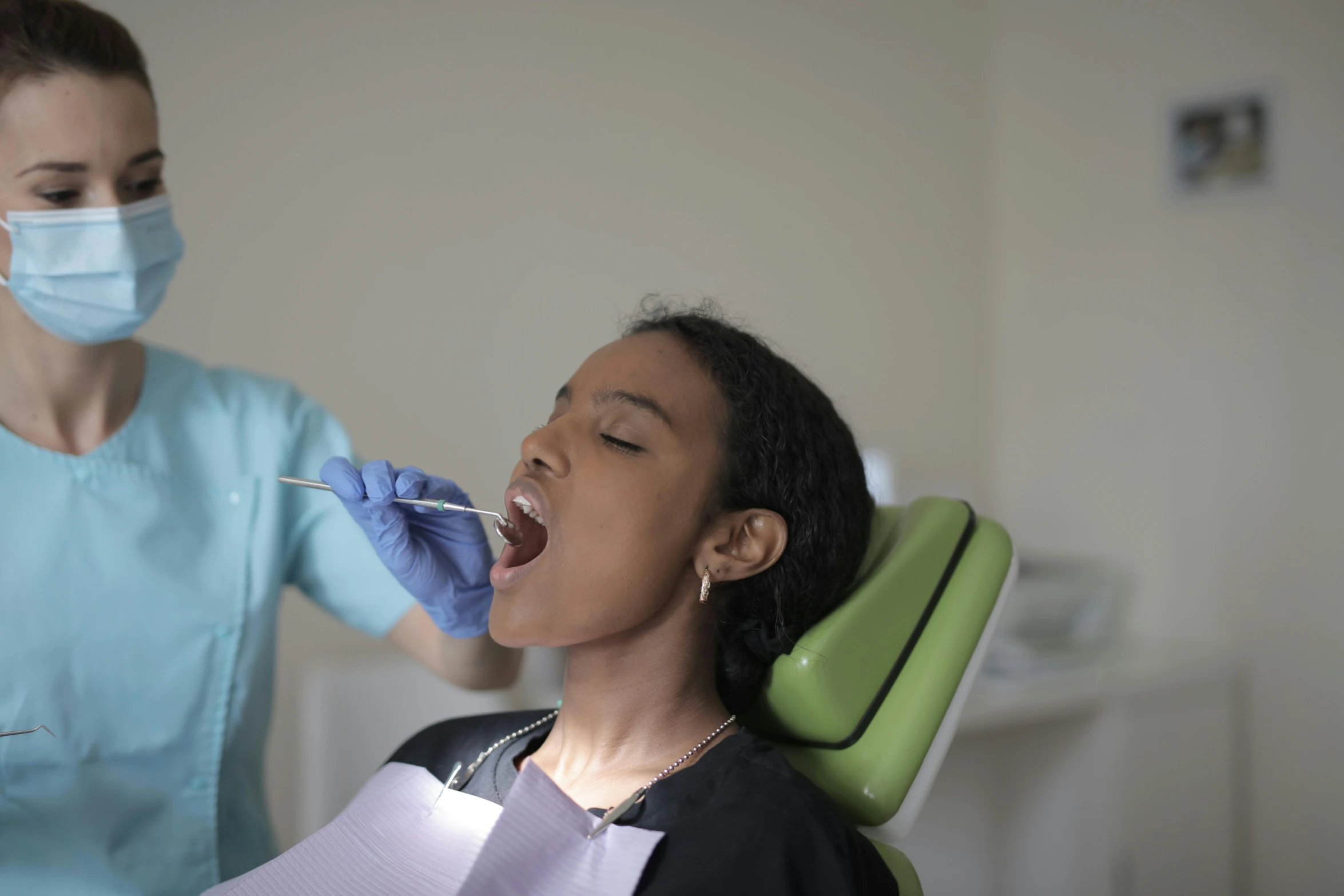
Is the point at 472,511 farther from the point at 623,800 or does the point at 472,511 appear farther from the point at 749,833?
the point at 749,833

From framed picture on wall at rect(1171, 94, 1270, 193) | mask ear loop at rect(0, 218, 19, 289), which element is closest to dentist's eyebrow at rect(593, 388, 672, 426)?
mask ear loop at rect(0, 218, 19, 289)

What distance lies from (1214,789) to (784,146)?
187 cm

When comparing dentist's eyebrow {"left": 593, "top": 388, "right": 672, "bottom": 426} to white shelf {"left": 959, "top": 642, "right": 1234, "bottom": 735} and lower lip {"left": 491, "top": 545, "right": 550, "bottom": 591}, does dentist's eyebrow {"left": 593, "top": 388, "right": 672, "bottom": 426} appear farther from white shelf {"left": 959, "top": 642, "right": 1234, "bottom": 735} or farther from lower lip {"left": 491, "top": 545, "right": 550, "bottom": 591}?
white shelf {"left": 959, "top": 642, "right": 1234, "bottom": 735}

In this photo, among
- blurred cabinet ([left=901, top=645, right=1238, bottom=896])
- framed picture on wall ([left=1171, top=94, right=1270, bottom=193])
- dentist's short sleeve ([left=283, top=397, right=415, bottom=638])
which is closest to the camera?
dentist's short sleeve ([left=283, top=397, right=415, bottom=638])

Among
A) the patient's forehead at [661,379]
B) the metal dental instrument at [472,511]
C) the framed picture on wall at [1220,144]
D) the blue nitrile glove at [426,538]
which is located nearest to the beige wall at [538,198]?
the framed picture on wall at [1220,144]

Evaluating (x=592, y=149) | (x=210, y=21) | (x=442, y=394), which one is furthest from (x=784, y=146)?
(x=210, y=21)

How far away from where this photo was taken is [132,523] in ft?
4.09

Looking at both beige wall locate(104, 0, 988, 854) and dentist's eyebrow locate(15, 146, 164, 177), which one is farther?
beige wall locate(104, 0, 988, 854)

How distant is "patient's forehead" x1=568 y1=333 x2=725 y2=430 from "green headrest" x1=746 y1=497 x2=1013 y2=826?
0.81 ft

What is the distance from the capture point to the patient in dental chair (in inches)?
38.3

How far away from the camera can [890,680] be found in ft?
3.60

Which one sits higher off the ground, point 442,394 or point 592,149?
point 592,149

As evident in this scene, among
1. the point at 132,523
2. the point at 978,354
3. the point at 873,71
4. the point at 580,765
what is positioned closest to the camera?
the point at 580,765

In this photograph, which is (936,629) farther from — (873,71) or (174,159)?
(873,71)
